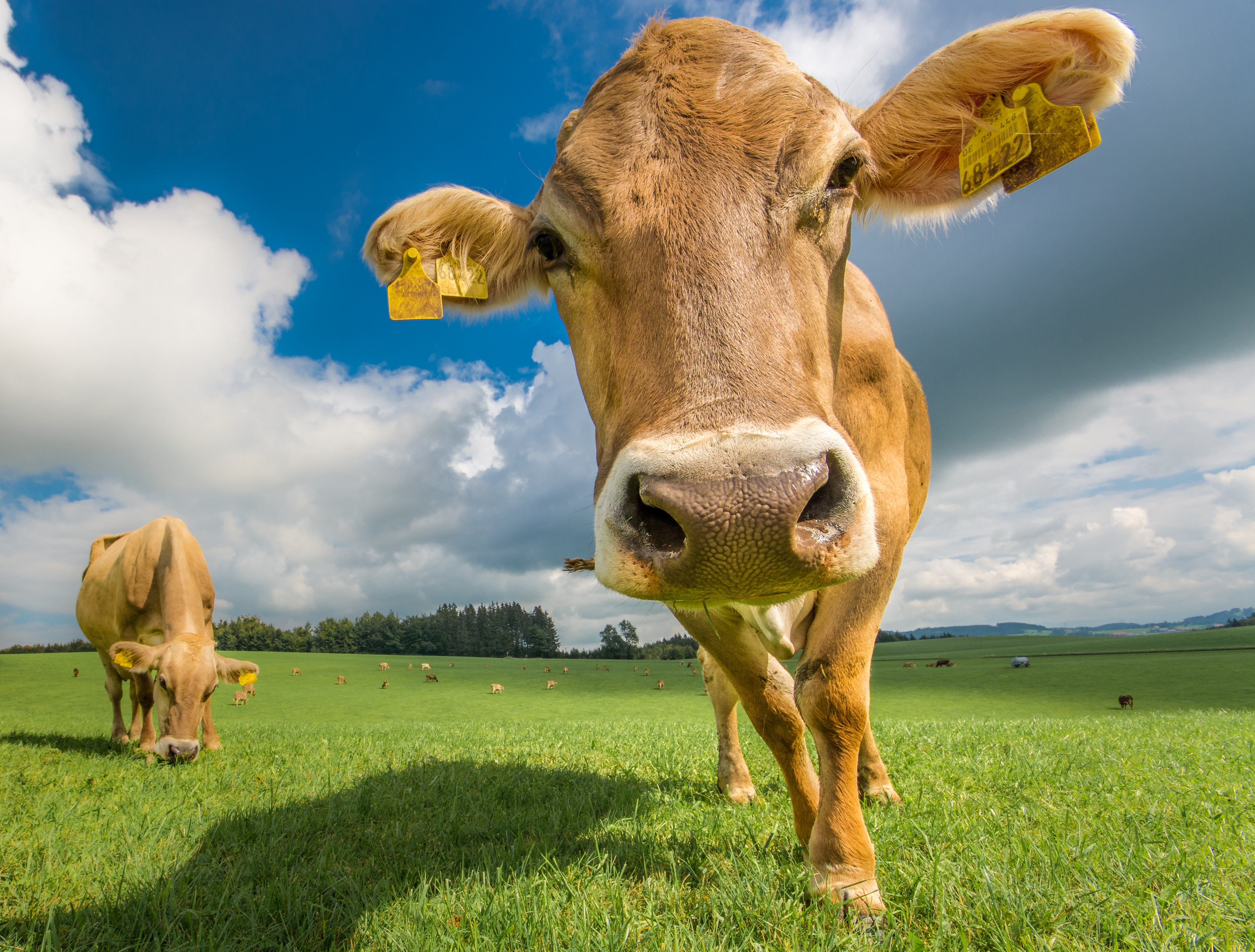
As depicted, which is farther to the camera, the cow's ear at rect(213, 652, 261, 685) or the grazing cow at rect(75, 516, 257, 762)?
the cow's ear at rect(213, 652, 261, 685)

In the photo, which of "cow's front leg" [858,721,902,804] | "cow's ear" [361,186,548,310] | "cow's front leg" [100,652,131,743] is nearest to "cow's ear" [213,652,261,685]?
"cow's front leg" [100,652,131,743]

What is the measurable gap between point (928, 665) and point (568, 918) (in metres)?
39.8

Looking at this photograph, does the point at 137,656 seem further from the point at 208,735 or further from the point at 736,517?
the point at 736,517

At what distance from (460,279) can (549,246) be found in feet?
4.54

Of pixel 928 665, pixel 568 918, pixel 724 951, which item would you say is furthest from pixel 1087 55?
pixel 928 665

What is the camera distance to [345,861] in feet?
9.03

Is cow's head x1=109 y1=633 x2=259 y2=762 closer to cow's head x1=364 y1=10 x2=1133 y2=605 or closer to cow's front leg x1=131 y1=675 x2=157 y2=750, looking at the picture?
cow's front leg x1=131 y1=675 x2=157 y2=750

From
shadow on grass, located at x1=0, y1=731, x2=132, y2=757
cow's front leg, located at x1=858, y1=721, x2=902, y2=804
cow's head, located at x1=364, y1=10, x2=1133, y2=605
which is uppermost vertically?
cow's head, located at x1=364, y1=10, x2=1133, y2=605

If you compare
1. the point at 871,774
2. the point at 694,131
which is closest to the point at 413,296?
the point at 694,131

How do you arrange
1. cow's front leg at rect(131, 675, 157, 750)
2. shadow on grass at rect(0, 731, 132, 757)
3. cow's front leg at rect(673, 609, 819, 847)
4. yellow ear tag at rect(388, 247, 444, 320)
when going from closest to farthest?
cow's front leg at rect(673, 609, 819, 847) → yellow ear tag at rect(388, 247, 444, 320) → shadow on grass at rect(0, 731, 132, 757) → cow's front leg at rect(131, 675, 157, 750)

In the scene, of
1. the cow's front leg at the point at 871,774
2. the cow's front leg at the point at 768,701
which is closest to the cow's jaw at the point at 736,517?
the cow's front leg at the point at 768,701

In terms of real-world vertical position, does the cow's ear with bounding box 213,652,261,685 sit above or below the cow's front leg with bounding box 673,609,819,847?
below

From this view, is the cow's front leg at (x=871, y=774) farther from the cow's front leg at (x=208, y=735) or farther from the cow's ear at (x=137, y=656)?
the cow's ear at (x=137, y=656)

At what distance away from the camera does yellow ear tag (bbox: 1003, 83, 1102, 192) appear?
281 cm
